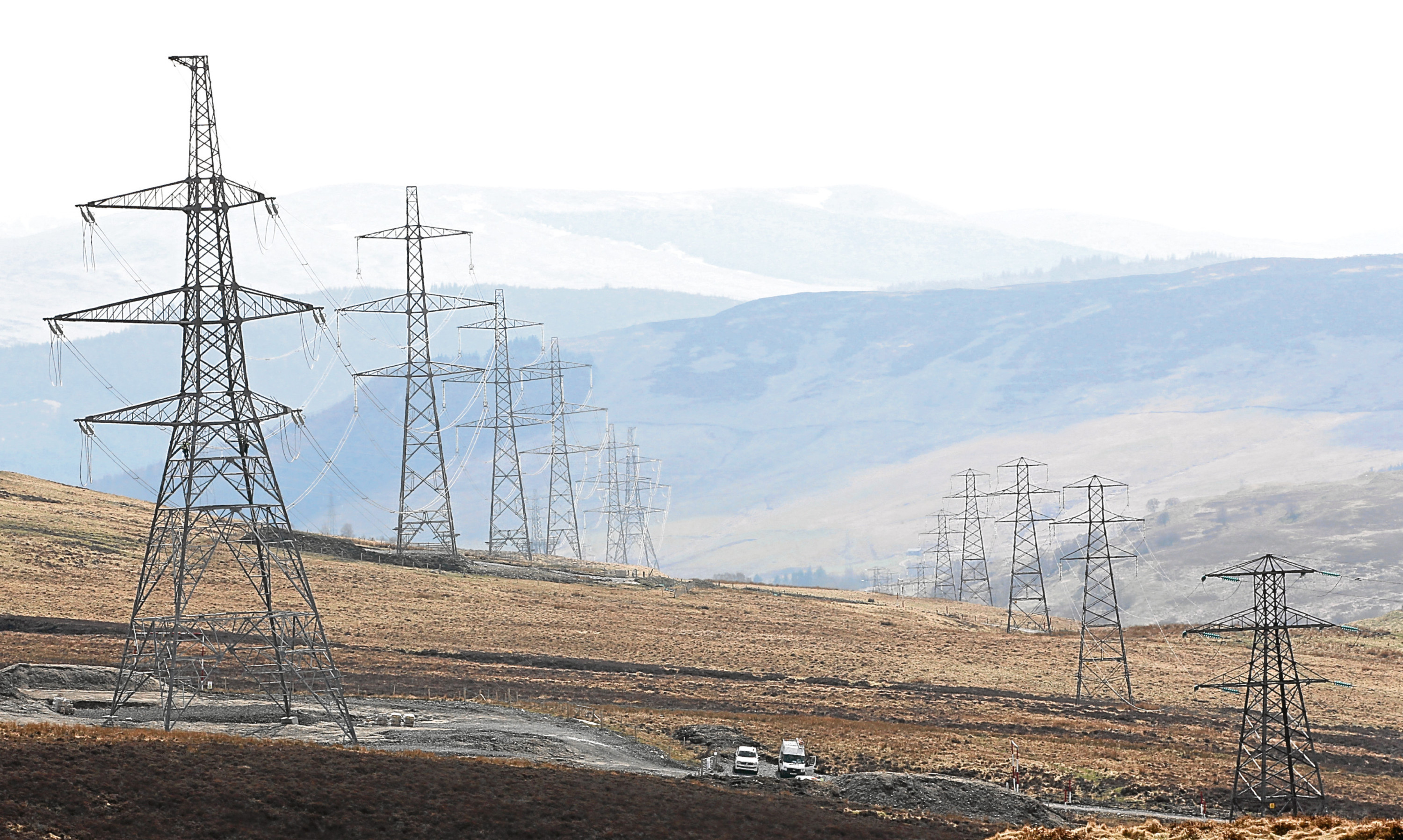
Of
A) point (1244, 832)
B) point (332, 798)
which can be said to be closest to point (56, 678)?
point (332, 798)

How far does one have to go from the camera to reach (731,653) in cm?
8575

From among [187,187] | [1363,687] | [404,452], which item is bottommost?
[1363,687]

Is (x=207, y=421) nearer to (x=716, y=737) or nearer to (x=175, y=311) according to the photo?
(x=175, y=311)

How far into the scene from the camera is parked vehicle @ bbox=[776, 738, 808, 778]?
46.6 metres

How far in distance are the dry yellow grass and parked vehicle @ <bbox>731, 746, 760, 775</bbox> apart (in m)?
4.92

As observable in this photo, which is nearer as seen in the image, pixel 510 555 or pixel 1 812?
pixel 1 812

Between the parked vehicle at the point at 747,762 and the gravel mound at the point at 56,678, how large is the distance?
2411 cm

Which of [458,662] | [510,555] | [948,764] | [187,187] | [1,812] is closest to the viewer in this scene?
[1,812]

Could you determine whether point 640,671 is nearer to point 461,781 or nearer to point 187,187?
point 461,781

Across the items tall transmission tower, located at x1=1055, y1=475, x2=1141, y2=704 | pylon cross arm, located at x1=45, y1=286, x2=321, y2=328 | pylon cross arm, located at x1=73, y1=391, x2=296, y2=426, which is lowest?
tall transmission tower, located at x1=1055, y1=475, x2=1141, y2=704

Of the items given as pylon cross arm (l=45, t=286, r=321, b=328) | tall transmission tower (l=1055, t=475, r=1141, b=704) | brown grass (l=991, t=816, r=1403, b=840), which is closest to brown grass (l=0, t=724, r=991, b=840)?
brown grass (l=991, t=816, r=1403, b=840)

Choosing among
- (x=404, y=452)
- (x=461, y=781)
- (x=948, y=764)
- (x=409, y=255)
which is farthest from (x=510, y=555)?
(x=461, y=781)

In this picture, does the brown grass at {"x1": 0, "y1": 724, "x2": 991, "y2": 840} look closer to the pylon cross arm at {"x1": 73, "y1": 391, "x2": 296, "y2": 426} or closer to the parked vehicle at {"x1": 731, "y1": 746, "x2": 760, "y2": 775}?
the parked vehicle at {"x1": 731, "y1": 746, "x2": 760, "y2": 775}

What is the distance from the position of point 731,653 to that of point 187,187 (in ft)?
176
